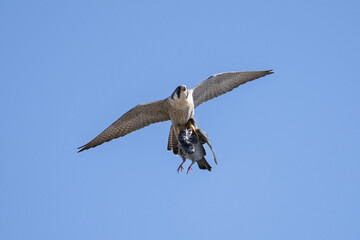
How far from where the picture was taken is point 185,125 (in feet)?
34.6

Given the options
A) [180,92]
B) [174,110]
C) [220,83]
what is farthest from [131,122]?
[220,83]

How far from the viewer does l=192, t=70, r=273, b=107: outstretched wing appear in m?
11.2

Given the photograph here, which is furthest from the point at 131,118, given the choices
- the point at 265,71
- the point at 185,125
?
the point at 265,71

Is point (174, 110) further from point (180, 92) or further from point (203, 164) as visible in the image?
point (203, 164)

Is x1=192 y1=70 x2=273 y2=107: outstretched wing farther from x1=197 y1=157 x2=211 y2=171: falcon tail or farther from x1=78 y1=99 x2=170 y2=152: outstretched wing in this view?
x1=197 y1=157 x2=211 y2=171: falcon tail

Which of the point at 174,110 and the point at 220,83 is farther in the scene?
the point at 220,83

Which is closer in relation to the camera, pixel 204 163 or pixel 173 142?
pixel 204 163

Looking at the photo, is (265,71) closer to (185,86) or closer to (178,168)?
(185,86)

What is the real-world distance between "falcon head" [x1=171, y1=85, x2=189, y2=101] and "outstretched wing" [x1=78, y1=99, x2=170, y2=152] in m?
0.77

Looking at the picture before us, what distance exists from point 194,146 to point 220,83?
2.22 metres

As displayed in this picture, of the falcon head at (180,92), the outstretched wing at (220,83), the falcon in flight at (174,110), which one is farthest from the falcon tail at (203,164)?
the outstretched wing at (220,83)

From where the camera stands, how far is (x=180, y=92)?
10.1 metres

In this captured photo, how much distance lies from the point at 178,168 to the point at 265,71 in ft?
10.6

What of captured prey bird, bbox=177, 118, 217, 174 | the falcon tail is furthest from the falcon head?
the falcon tail
